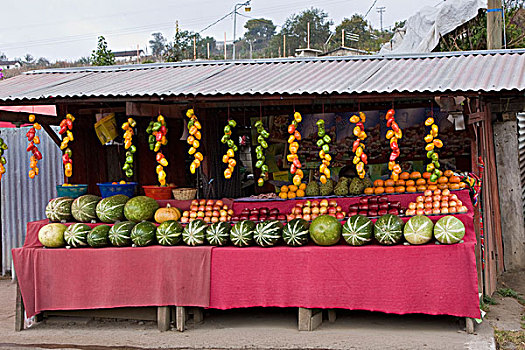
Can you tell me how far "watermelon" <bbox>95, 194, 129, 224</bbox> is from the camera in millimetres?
6836

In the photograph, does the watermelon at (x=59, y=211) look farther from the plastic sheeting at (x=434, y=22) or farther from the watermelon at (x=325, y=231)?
the plastic sheeting at (x=434, y=22)

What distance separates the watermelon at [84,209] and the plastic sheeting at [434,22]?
Result: 29.0 feet

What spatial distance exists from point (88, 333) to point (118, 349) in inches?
29.1

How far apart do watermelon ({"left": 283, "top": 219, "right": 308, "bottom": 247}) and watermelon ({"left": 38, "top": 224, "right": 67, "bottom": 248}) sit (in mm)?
2731

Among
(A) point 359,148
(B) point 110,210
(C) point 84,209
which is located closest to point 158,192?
(B) point 110,210

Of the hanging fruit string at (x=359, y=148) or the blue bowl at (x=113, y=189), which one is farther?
the blue bowl at (x=113, y=189)

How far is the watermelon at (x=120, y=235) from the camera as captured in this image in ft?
20.8

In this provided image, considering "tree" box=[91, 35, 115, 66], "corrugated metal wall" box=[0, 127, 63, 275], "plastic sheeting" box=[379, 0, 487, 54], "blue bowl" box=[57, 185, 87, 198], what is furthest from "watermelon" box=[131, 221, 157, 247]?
"tree" box=[91, 35, 115, 66]

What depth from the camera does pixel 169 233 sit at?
247 inches

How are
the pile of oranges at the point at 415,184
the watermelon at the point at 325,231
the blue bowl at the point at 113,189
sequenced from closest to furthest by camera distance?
the watermelon at the point at 325,231, the pile of oranges at the point at 415,184, the blue bowl at the point at 113,189

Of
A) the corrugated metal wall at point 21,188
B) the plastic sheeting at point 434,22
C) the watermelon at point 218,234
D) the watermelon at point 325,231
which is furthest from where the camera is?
the plastic sheeting at point 434,22

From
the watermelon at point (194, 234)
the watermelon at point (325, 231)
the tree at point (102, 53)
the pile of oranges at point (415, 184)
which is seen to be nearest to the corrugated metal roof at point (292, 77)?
the pile of oranges at point (415, 184)

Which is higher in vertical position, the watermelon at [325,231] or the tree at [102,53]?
the tree at [102,53]

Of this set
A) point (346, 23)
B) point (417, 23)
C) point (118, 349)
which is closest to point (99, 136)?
point (118, 349)
